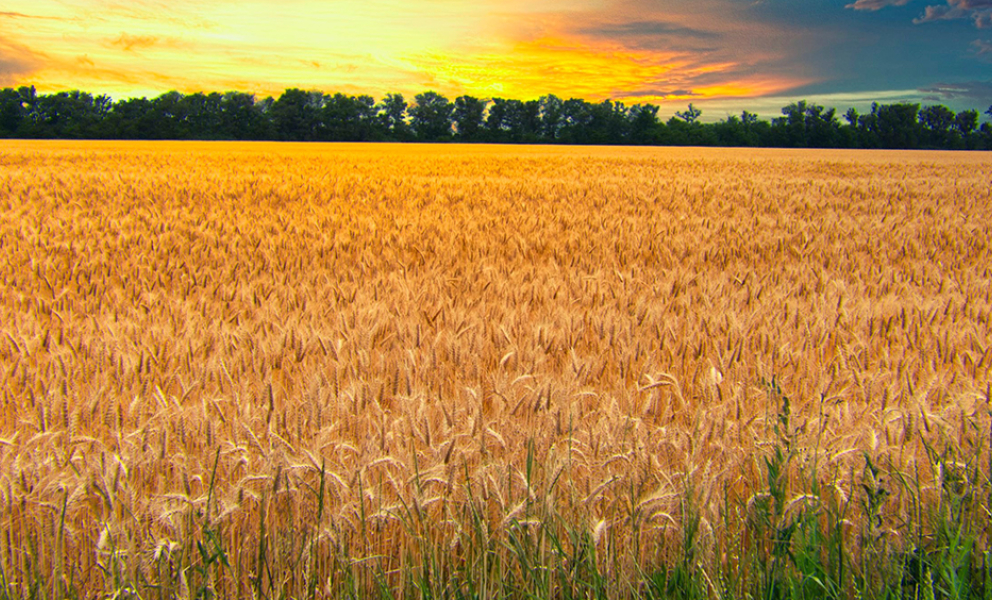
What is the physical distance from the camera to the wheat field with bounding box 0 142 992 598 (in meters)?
1.46

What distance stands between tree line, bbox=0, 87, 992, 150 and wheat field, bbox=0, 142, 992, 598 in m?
62.7

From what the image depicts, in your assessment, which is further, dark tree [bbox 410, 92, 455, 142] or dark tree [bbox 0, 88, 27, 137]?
dark tree [bbox 410, 92, 455, 142]

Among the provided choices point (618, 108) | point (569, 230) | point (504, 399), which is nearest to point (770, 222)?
point (569, 230)

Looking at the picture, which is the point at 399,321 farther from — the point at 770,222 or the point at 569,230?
the point at 770,222

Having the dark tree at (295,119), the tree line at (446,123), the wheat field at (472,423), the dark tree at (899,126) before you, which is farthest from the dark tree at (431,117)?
the wheat field at (472,423)

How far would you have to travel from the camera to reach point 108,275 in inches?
168

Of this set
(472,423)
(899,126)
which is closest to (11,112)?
(472,423)

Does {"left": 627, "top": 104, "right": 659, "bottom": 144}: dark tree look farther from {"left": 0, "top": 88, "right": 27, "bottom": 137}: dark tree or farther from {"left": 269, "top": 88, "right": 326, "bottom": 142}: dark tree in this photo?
{"left": 0, "top": 88, "right": 27, "bottom": 137}: dark tree

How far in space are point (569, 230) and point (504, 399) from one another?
4475 mm

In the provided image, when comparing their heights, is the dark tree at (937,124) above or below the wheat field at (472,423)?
above

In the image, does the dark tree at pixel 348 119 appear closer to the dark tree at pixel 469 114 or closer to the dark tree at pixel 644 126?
the dark tree at pixel 469 114

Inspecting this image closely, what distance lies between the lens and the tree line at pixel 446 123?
205ft

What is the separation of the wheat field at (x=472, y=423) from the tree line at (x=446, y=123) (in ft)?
206

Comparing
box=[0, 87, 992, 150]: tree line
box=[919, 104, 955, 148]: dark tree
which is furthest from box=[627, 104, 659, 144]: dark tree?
box=[919, 104, 955, 148]: dark tree
